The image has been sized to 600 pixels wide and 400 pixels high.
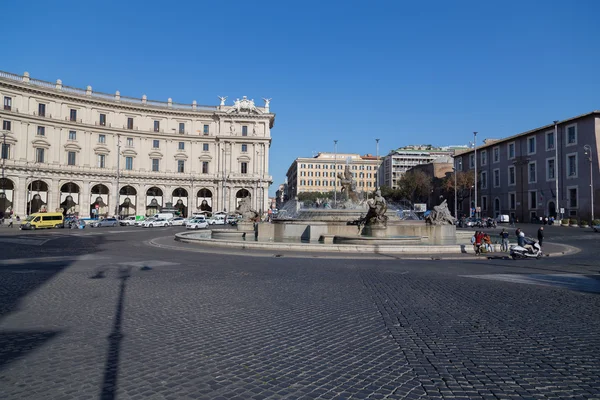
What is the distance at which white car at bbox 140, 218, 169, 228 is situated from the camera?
49531 mm

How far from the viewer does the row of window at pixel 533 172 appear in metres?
52.5

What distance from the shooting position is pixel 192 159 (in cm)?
7738

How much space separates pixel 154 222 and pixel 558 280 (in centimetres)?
4645

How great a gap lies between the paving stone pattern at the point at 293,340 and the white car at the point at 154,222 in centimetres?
4141

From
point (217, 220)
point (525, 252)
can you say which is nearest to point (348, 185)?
point (525, 252)

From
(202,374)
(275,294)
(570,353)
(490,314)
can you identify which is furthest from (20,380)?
(490,314)

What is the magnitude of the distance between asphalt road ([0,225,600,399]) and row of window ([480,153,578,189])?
166 feet

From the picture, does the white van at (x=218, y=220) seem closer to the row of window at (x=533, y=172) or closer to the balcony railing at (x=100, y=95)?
the balcony railing at (x=100, y=95)

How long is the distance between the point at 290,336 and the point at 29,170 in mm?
68575

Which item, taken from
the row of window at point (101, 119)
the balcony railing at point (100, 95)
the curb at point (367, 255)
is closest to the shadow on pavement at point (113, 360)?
the curb at point (367, 255)

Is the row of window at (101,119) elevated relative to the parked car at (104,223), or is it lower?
elevated

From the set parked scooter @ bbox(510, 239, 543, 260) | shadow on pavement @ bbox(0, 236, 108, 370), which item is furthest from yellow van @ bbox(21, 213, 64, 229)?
parked scooter @ bbox(510, 239, 543, 260)

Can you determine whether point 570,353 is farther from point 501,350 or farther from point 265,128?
point 265,128

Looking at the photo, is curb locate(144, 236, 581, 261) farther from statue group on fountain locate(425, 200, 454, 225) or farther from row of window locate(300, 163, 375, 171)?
row of window locate(300, 163, 375, 171)
